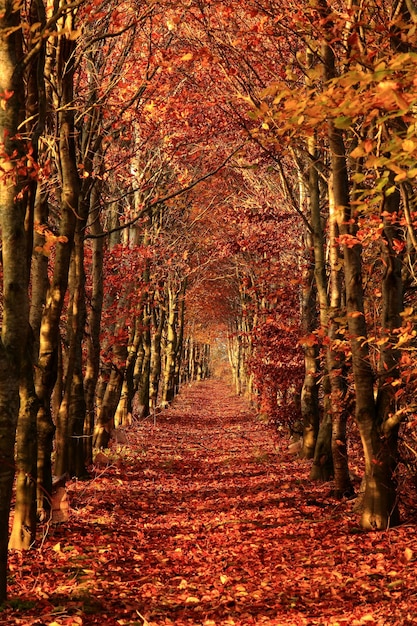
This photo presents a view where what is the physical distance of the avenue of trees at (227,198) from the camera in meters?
5.96

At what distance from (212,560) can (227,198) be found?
18051 millimetres

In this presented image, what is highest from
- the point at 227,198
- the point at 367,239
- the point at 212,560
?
the point at 227,198

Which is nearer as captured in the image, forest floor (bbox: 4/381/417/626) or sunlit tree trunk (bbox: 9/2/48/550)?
forest floor (bbox: 4/381/417/626)

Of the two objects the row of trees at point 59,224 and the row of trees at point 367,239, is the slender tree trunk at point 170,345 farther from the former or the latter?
the row of trees at point 367,239

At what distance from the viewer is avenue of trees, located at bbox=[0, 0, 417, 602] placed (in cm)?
596

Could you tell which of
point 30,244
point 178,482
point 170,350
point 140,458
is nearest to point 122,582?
point 30,244

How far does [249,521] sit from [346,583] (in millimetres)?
3395

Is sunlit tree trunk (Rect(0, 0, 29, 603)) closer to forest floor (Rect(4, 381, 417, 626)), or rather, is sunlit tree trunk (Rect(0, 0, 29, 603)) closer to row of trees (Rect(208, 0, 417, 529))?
forest floor (Rect(4, 381, 417, 626))

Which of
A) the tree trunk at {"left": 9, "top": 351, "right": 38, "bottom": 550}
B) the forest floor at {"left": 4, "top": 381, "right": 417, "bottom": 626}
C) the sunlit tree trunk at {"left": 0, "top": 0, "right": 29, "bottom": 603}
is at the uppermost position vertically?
the sunlit tree trunk at {"left": 0, "top": 0, "right": 29, "bottom": 603}

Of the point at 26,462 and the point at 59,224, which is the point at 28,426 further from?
the point at 59,224

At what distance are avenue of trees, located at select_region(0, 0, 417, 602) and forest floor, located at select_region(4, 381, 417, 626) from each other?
2.03 feet

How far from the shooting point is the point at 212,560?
8.26 m

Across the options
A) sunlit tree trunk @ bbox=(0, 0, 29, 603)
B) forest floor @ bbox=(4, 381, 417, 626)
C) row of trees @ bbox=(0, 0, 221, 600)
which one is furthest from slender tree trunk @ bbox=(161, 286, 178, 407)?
sunlit tree trunk @ bbox=(0, 0, 29, 603)

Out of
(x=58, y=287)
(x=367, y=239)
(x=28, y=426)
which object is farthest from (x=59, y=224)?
(x=367, y=239)
